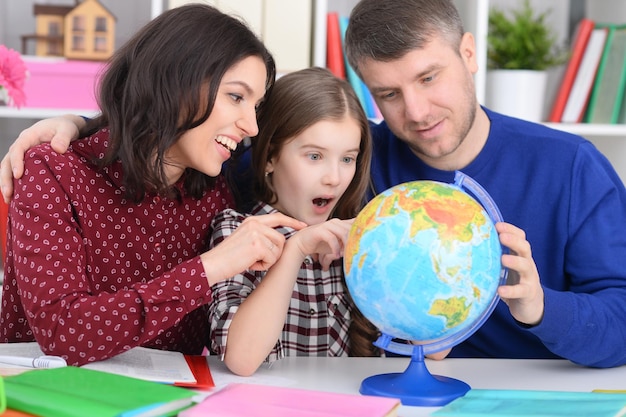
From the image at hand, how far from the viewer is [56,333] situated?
5.47 feet

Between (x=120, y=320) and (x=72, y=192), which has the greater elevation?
(x=72, y=192)

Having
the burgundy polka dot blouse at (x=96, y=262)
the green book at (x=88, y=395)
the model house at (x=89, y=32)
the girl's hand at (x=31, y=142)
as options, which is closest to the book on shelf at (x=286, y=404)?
the green book at (x=88, y=395)

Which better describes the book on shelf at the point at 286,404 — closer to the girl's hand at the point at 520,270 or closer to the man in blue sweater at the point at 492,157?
the girl's hand at the point at 520,270

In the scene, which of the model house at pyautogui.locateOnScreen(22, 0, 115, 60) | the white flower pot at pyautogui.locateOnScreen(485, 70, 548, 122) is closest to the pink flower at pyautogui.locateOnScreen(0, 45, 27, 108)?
the model house at pyautogui.locateOnScreen(22, 0, 115, 60)

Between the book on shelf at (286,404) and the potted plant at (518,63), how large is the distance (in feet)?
7.06

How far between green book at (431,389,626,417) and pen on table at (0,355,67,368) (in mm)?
717

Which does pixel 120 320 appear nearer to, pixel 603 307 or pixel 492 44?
pixel 603 307

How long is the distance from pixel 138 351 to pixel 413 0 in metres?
1.11

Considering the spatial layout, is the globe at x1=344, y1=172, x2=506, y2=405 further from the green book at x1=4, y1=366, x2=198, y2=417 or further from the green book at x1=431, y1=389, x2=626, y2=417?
the green book at x1=4, y1=366, x2=198, y2=417

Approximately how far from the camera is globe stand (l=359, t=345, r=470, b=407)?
1566mm

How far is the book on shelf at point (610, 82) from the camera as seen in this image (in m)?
3.43

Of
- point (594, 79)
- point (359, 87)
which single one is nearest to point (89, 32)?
point (359, 87)

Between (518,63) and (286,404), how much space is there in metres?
2.34

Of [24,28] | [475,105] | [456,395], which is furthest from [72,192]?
[24,28]
